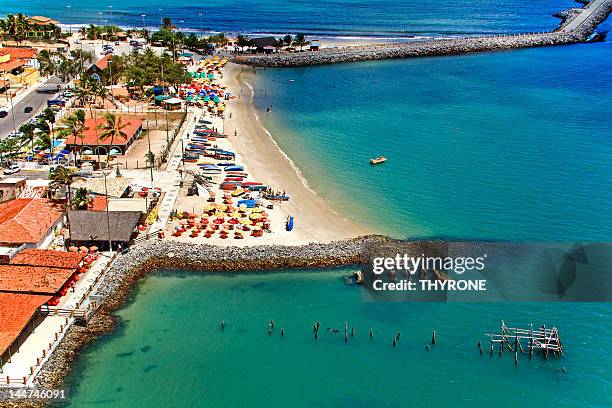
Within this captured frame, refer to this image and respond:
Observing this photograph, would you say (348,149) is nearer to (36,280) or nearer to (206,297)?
(206,297)

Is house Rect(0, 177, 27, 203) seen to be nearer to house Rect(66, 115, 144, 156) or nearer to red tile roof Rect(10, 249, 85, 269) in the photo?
house Rect(66, 115, 144, 156)

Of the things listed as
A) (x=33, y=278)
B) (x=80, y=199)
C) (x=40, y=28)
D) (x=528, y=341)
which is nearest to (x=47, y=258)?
(x=33, y=278)

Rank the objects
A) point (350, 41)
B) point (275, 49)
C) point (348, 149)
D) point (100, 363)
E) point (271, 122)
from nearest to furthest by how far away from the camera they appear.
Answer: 1. point (100, 363)
2. point (348, 149)
3. point (271, 122)
4. point (275, 49)
5. point (350, 41)

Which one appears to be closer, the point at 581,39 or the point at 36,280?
the point at 36,280

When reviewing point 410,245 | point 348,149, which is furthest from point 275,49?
point 410,245

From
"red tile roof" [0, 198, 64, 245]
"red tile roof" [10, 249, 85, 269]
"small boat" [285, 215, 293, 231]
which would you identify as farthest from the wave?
"red tile roof" [10, 249, 85, 269]

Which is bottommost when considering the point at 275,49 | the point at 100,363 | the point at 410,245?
the point at 100,363
